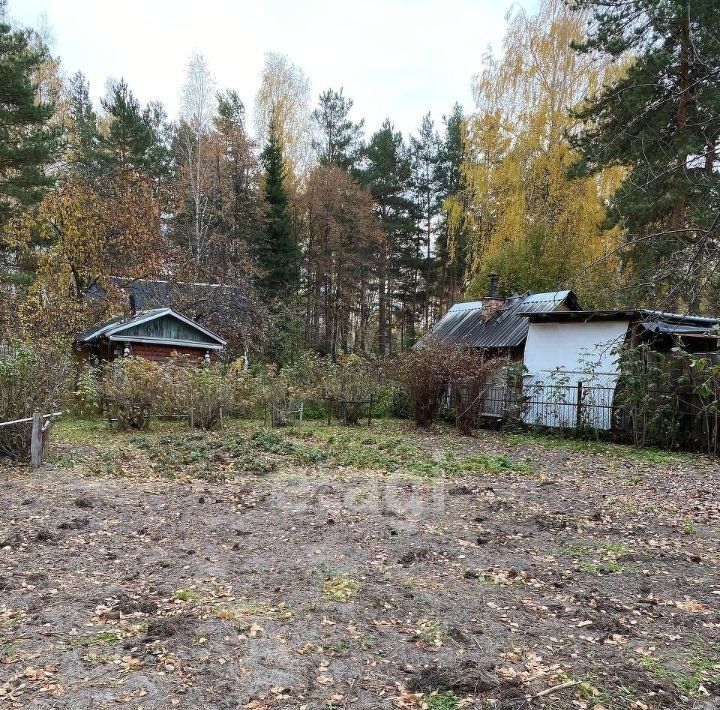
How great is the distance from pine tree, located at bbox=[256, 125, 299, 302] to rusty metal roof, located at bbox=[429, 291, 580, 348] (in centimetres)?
1023

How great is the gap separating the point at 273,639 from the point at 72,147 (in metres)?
24.7

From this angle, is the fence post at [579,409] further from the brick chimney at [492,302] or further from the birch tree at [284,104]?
the birch tree at [284,104]

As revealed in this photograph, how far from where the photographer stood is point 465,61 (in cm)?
2047

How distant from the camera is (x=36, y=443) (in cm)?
801

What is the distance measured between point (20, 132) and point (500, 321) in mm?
14680

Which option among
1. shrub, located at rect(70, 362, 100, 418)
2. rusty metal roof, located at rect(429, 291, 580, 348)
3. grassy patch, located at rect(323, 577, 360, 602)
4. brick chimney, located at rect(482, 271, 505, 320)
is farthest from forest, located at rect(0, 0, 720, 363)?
grassy patch, located at rect(323, 577, 360, 602)

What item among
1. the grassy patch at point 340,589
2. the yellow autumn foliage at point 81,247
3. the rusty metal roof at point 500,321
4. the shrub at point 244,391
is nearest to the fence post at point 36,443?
the grassy patch at point 340,589

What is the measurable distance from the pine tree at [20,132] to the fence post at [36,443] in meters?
10.00

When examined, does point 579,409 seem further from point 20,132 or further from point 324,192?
point 324,192

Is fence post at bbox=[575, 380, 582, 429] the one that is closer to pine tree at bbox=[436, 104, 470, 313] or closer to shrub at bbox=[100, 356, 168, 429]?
shrub at bbox=[100, 356, 168, 429]

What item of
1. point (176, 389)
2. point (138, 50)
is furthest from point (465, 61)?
point (176, 389)

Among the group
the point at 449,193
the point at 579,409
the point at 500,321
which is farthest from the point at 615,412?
the point at 449,193

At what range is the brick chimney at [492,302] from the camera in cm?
1764

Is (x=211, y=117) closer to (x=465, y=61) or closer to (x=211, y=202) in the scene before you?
(x=211, y=202)
